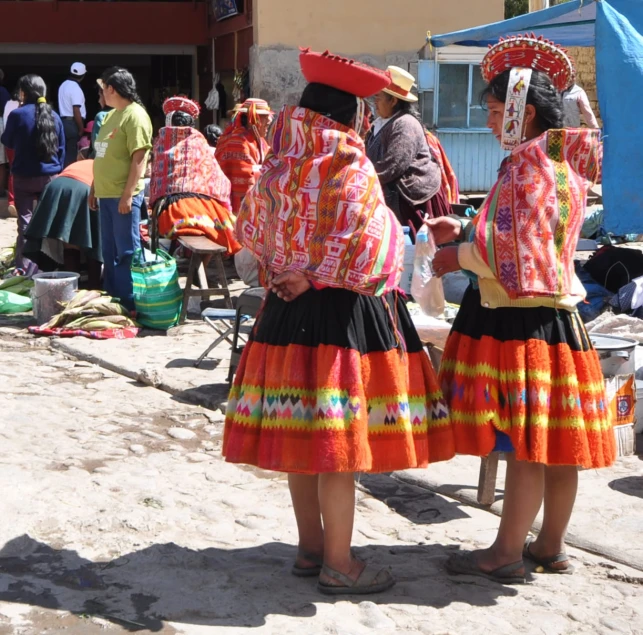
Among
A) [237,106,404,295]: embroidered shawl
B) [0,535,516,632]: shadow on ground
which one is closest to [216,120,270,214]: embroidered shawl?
[0,535,516,632]: shadow on ground

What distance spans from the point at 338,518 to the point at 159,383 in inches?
123

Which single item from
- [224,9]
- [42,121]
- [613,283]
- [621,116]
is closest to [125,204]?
[42,121]

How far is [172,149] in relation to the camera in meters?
8.52

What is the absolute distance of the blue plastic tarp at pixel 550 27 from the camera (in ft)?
26.6

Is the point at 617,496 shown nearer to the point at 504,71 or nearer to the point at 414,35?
the point at 504,71

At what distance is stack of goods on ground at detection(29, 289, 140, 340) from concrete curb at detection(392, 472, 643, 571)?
3.36m

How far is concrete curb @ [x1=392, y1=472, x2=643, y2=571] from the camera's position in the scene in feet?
12.1

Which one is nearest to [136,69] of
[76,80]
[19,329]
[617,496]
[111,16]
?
[111,16]

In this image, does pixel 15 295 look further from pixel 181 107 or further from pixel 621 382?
pixel 621 382

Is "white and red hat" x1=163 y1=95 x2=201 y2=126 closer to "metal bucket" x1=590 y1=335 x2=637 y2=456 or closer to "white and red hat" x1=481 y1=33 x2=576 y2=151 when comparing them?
"metal bucket" x1=590 y1=335 x2=637 y2=456

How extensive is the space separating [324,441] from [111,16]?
15976mm

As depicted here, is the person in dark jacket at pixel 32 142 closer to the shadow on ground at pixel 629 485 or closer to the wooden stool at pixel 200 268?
the wooden stool at pixel 200 268

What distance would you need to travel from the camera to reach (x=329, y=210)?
3.07m

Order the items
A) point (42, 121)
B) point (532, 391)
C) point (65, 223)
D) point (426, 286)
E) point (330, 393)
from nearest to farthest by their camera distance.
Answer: point (330, 393)
point (532, 391)
point (426, 286)
point (65, 223)
point (42, 121)
